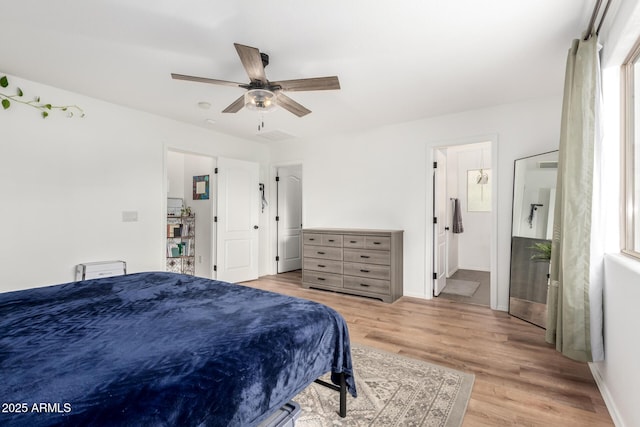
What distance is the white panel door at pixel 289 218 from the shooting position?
19.4ft

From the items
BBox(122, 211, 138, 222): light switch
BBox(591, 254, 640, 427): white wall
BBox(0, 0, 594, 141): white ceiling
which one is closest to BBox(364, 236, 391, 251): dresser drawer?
BBox(0, 0, 594, 141): white ceiling

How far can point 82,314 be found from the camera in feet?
4.76

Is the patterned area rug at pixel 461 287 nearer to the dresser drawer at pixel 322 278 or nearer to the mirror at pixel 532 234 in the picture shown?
the mirror at pixel 532 234

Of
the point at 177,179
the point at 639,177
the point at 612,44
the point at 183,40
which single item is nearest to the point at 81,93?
the point at 183,40

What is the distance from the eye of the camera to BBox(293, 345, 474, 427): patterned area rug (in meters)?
1.72

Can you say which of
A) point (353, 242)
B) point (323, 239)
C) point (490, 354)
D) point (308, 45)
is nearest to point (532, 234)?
point (490, 354)

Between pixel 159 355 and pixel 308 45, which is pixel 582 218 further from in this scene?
pixel 159 355

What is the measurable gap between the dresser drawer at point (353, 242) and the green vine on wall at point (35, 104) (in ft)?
11.7

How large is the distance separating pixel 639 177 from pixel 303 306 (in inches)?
84.2

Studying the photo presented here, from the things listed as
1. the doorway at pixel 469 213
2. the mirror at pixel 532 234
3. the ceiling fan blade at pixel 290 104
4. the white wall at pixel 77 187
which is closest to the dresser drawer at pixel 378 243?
the mirror at pixel 532 234

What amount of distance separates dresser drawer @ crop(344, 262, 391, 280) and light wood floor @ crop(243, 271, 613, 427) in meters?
0.34

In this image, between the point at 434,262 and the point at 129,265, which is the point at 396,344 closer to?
the point at 434,262

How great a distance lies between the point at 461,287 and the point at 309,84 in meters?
4.10

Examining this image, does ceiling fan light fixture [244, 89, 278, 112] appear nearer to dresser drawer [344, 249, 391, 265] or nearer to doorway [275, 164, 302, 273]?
dresser drawer [344, 249, 391, 265]
